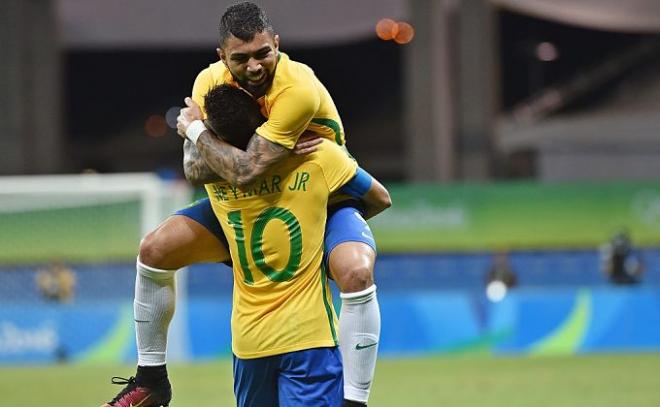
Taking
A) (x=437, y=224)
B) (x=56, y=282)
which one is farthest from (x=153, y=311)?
(x=437, y=224)

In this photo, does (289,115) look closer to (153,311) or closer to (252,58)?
(252,58)

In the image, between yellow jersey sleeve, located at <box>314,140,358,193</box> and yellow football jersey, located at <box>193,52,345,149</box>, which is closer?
yellow football jersey, located at <box>193,52,345,149</box>

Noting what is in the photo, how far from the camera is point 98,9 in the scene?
26531 mm

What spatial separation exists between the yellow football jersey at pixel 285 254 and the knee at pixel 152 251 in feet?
1.28

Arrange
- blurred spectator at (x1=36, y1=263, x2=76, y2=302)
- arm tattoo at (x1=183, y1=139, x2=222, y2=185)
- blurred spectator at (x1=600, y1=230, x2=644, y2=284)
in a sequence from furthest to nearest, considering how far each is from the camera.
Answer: blurred spectator at (x1=600, y1=230, x2=644, y2=284)
blurred spectator at (x1=36, y1=263, x2=76, y2=302)
arm tattoo at (x1=183, y1=139, x2=222, y2=185)

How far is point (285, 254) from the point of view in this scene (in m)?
5.27

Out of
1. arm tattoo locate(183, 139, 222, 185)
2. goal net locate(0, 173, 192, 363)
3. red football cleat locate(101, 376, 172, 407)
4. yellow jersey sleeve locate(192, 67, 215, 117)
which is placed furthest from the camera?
goal net locate(0, 173, 192, 363)

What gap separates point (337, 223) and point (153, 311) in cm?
97

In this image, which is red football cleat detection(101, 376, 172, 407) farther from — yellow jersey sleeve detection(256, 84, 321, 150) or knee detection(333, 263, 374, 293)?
yellow jersey sleeve detection(256, 84, 321, 150)

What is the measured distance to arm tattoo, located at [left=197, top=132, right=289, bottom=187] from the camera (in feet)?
17.0

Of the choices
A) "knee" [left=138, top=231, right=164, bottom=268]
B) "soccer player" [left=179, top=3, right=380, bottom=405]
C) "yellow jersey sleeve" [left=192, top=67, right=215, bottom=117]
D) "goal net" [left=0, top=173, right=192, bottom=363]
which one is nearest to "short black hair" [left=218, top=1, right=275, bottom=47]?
"soccer player" [left=179, top=3, right=380, bottom=405]

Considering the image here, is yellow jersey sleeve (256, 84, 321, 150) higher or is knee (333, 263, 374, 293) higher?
yellow jersey sleeve (256, 84, 321, 150)

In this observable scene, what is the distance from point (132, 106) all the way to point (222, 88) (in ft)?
123

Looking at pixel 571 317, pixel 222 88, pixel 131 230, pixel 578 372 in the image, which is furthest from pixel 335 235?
pixel 131 230
